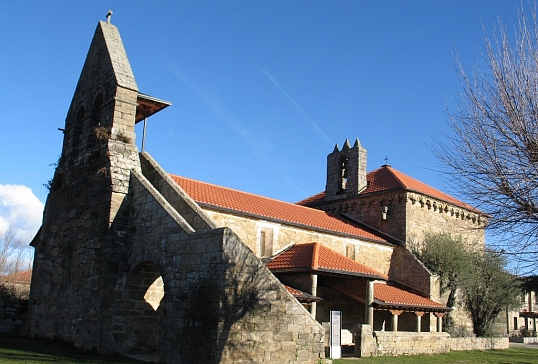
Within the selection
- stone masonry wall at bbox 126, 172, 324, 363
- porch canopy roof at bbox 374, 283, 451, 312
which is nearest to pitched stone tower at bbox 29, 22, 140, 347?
stone masonry wall at bbox 126, 172, 324, 363

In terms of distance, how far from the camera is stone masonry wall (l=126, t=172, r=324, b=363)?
10.6 m

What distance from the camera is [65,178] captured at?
1683cm

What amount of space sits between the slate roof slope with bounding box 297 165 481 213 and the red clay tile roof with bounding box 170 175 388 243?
291cm

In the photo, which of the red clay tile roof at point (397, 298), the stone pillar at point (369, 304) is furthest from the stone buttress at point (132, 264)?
the red clay tile roof at point (397, 298)

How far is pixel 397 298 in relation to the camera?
21.4 metres

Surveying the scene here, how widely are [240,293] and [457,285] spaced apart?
19.1 m

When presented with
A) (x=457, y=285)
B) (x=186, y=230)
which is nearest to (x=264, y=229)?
(x=186, y=230)

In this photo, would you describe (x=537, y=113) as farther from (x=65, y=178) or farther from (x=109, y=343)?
(x=65, y=178)

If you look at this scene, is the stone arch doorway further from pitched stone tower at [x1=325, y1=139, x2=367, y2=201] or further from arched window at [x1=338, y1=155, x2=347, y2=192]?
arched window at [x1=338, y1=155, x2=347, y2=192]

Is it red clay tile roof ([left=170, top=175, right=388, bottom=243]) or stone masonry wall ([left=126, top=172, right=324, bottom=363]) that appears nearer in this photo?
stone masonry wall ([left=126, top=172, right=324, bottom=363])

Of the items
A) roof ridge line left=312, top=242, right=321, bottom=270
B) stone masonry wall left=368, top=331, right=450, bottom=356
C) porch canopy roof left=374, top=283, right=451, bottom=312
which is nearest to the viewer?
stone masonry wall left=368, top=331, right=450, bottom=356

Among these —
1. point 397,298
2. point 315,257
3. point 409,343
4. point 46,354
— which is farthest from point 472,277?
point 46,354

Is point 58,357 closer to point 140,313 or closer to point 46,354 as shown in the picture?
point 46,354

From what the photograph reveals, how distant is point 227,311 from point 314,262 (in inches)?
300
